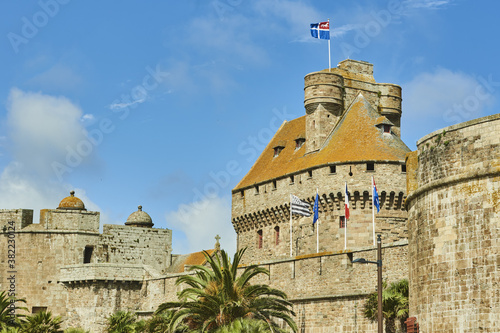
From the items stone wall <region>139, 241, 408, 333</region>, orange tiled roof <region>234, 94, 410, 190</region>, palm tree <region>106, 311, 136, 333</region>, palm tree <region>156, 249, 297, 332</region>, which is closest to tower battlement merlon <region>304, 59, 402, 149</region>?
orange tiled roof <region>234, 94, 410, 190</region>

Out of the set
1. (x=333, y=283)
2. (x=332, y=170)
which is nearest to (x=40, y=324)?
(x=333, y=283)

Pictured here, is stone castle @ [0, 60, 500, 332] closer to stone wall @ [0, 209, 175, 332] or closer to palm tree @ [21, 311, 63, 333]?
stone wall @ [0, 209, 175, 332]

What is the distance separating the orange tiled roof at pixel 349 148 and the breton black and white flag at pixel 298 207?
2.73 metres

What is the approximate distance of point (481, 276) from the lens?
24516mm

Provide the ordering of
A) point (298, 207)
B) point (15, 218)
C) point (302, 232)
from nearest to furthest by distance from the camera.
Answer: point (298, 207) → point (302, 232) → point (15, 218)

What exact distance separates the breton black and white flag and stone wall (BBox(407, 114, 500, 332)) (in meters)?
20.4

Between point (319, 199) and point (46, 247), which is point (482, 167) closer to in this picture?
point (319, 199)

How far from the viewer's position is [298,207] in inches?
1882

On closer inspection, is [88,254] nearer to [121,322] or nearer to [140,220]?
[140,220]

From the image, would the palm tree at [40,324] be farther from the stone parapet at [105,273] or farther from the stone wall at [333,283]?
the stone wall at [333,283]

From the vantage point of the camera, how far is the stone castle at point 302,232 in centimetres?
3488

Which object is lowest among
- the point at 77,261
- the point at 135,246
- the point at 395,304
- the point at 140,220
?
the point at 395,304

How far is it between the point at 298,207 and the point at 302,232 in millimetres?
3383

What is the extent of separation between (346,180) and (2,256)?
1930cm
